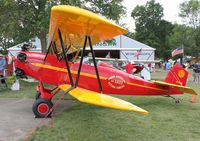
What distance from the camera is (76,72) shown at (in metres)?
8.75

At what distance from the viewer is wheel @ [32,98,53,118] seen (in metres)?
8.03

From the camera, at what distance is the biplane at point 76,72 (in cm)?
699

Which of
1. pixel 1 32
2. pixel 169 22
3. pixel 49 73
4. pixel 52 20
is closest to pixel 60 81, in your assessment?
pixel 49 73

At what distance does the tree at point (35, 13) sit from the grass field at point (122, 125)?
25.6ft

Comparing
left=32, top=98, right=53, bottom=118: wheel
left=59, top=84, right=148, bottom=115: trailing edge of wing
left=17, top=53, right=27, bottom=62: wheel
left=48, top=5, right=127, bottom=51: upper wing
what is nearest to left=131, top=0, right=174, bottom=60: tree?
left=17, top=53, right=27, bottom=62: wheel

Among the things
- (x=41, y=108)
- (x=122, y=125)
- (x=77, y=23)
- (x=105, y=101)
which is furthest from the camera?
(x=41, y=108)

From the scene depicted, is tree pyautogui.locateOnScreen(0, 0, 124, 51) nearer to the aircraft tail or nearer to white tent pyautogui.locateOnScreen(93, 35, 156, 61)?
the aircraft tail

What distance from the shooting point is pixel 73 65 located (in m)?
8.83

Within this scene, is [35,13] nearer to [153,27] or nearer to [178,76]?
[178,76]

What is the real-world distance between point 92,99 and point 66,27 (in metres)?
1.98

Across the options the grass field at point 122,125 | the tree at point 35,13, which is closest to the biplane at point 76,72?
the grass field at point 122,125

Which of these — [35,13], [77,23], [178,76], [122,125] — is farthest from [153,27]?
[77,23]

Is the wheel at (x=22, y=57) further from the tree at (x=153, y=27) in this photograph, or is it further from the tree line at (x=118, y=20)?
the tree at (x=153, y=27)

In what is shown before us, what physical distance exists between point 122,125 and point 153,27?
73.5 meters
